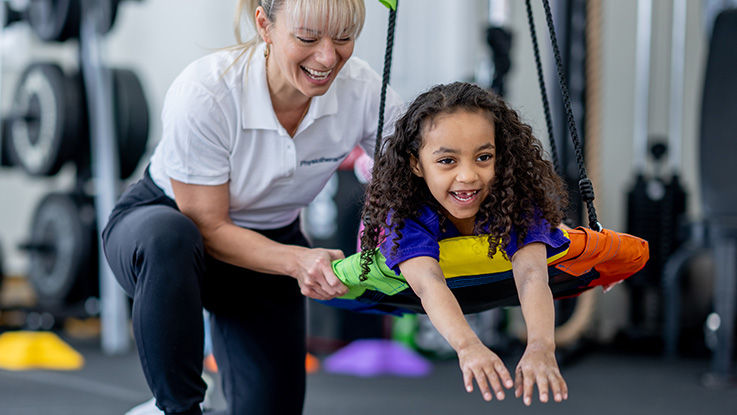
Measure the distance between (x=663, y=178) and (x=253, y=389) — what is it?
2280 mm

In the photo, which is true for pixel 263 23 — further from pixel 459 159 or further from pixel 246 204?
pixel 459 159

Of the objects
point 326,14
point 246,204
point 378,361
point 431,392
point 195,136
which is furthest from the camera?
point 378,361

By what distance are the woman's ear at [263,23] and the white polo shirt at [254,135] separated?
0.27 feet

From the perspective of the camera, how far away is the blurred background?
2.71 m

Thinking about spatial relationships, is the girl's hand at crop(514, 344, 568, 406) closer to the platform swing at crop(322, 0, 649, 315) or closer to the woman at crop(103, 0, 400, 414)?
the platform swing at crop(322, 0, 649, 315)

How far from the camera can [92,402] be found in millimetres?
2484

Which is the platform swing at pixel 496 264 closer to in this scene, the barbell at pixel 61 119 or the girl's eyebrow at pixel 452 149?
the girl's eyebrow at pixel 452 149

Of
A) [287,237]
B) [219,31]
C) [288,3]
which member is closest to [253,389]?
[287,237]

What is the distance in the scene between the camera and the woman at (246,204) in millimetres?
1222

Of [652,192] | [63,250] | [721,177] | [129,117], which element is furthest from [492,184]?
[63,250]

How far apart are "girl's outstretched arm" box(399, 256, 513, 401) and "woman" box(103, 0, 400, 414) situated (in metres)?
0.18

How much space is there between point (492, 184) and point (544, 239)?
0.10 meters

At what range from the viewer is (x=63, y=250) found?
11.0ft

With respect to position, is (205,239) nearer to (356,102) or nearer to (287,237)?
(287,237)
